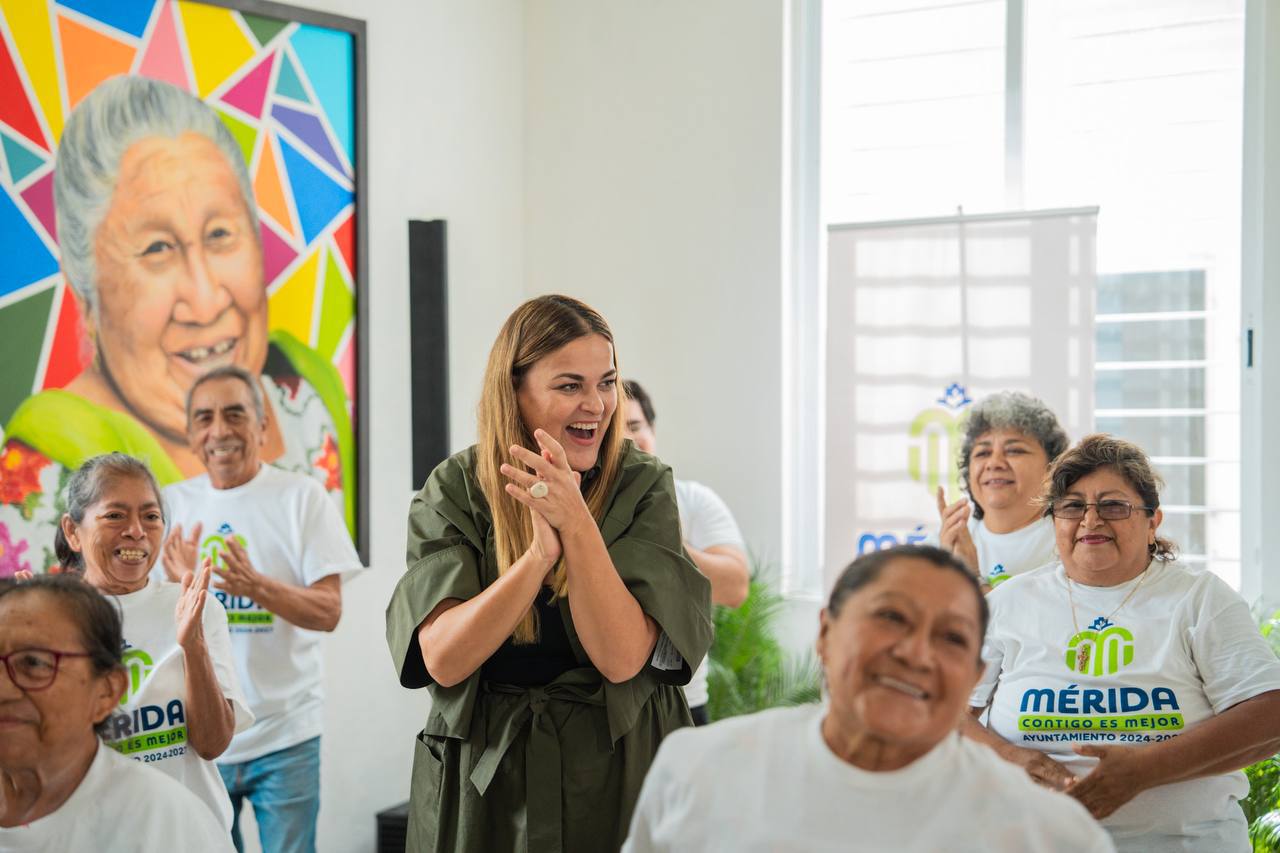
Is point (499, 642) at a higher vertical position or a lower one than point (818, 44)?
lower

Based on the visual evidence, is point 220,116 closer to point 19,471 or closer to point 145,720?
point 19,471

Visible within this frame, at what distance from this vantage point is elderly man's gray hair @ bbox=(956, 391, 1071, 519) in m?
3.15

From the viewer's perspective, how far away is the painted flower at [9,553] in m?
3.40

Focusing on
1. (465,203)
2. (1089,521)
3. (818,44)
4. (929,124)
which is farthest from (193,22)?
(1089,521)

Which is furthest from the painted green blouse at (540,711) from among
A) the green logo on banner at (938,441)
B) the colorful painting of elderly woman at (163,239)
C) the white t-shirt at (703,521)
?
the green logo on banner at (938,441)

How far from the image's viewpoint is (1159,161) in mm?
4652

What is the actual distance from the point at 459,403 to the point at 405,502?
0.49 m

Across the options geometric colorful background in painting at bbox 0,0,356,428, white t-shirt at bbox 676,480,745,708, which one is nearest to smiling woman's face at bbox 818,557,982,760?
white t-shirt at bbox 676,480,745,708

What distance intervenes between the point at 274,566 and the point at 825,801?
6.90ft

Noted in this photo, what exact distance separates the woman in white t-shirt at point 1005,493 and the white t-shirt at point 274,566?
157cm

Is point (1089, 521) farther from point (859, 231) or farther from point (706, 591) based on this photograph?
point (859, 231)

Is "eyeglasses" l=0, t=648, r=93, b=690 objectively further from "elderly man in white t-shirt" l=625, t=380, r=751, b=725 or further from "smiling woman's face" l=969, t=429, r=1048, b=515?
"smiling woman's face" l=969, t=429, r=1048, b=515

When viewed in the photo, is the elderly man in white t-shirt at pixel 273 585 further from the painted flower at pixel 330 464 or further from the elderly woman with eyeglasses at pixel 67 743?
the elderly woman with eyeglasses at pixel 67 743

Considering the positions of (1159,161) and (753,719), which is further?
(1159,161)
